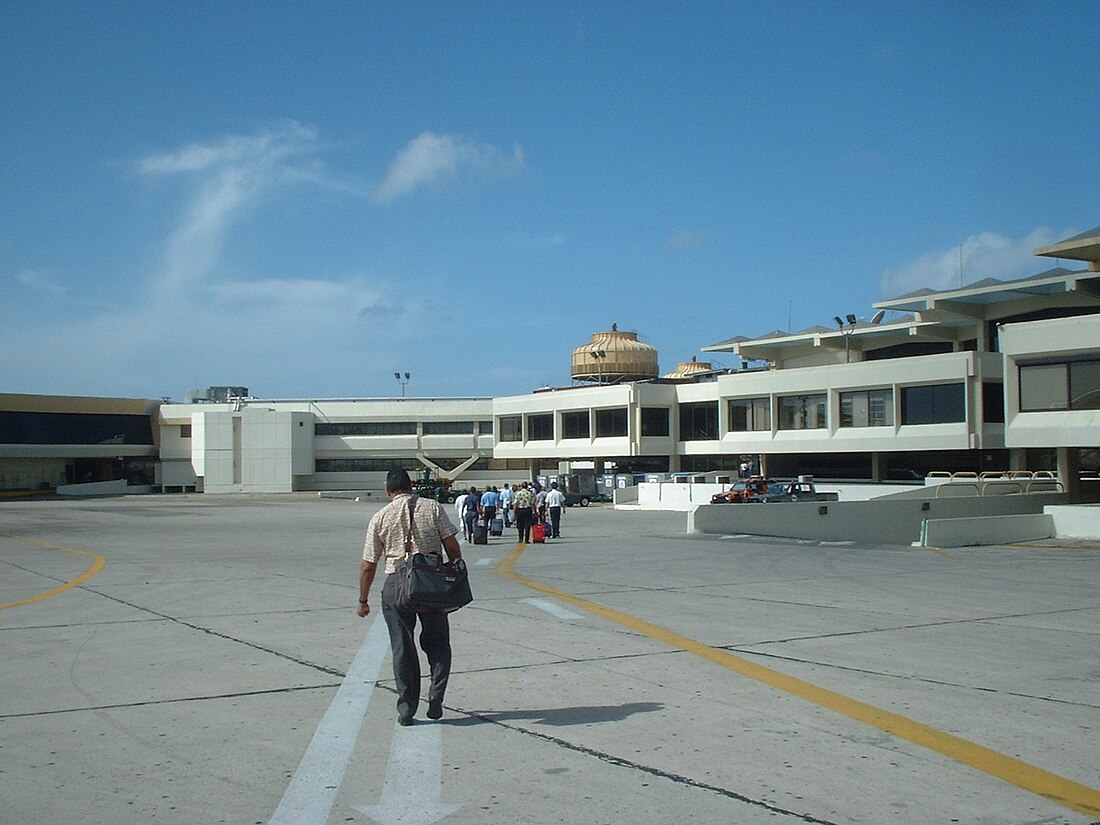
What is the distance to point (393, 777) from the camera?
6.30 metres

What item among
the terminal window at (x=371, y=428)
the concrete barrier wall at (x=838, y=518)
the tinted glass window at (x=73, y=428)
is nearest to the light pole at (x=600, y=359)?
the terminal window at (x=371, y=428)

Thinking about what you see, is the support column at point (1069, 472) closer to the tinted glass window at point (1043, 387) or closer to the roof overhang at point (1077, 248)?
the tinted glass window at point (1043, 387)

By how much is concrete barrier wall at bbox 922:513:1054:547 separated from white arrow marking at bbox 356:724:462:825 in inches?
962

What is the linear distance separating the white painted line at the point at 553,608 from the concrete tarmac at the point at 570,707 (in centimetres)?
7

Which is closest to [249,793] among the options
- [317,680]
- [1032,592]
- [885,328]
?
[317,680]

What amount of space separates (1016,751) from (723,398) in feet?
187

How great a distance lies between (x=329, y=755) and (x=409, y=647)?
101 cm

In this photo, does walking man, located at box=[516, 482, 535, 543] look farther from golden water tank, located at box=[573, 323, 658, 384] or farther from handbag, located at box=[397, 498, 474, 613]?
golden water tank, located at box=[573, 323, 658, 384]

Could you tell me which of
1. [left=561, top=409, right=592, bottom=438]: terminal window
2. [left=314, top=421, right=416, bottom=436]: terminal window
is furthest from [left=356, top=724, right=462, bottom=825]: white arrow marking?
[left=314, top=421, right=416, bottom=436]: terminal window

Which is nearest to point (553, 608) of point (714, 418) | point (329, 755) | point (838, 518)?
point (329, 755)

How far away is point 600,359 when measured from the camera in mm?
81125

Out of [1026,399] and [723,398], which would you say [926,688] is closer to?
[1026,399]

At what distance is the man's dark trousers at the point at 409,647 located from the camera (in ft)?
24.7

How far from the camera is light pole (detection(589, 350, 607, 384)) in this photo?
8106 cm
